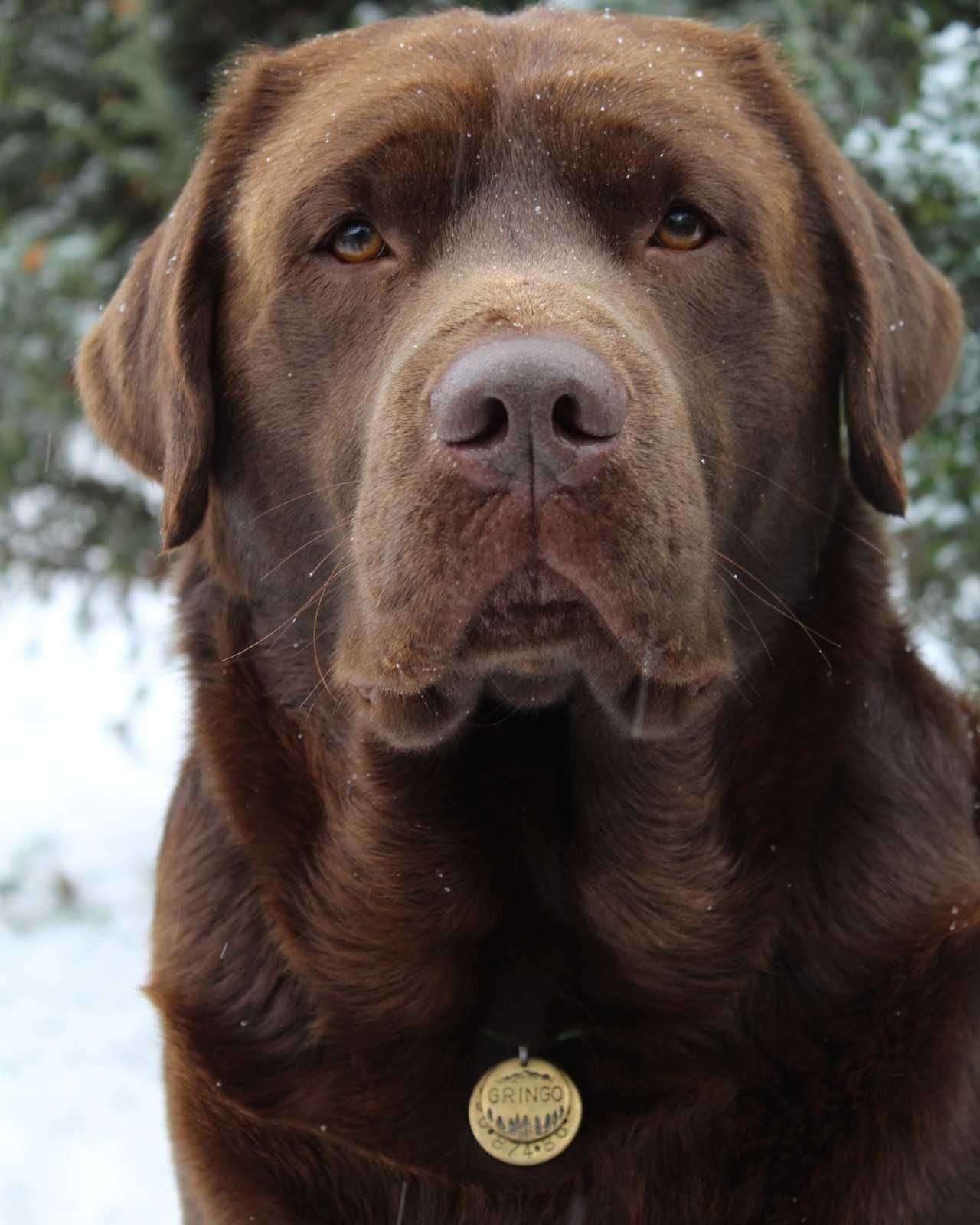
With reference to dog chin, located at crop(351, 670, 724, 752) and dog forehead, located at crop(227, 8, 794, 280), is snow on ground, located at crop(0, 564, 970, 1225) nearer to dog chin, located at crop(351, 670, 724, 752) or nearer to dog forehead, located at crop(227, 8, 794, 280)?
dog chin, located at crop(351, 670, 724, 752)

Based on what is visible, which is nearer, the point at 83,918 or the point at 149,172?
the point at 149,172

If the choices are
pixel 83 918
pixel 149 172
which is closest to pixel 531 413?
pixel 149 172

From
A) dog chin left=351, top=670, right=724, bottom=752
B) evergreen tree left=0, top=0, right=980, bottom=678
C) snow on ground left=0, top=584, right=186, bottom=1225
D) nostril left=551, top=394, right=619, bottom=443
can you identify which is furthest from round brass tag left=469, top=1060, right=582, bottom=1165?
evergreen tree left=0, top=0, right=980, bottom=678

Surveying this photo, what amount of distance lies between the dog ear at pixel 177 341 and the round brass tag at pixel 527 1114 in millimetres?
1142

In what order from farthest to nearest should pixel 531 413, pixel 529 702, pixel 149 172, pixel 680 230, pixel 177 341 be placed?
1. pixel 149 172
2. pixel 177 341
3. pixel 680 230
4. pixel 529 702
5. pixel 531 413

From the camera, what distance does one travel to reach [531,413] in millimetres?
2047

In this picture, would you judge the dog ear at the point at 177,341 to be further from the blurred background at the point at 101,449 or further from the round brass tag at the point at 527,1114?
the round brass tag at the point at 527,1114

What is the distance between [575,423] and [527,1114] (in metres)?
1.17

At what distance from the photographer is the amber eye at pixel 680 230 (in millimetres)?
2625

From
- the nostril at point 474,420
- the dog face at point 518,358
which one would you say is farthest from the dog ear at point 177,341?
the nostril at point 474,420

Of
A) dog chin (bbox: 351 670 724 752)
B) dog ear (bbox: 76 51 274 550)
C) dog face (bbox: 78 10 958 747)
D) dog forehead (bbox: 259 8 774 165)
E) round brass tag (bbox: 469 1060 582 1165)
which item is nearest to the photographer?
dog face (bbox: 78 10 958 747)

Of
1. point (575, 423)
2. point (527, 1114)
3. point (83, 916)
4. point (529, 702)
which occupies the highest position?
point (575, 423)

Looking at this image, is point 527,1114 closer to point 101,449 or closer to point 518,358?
point 518,358

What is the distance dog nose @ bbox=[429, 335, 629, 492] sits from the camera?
2.05 m
